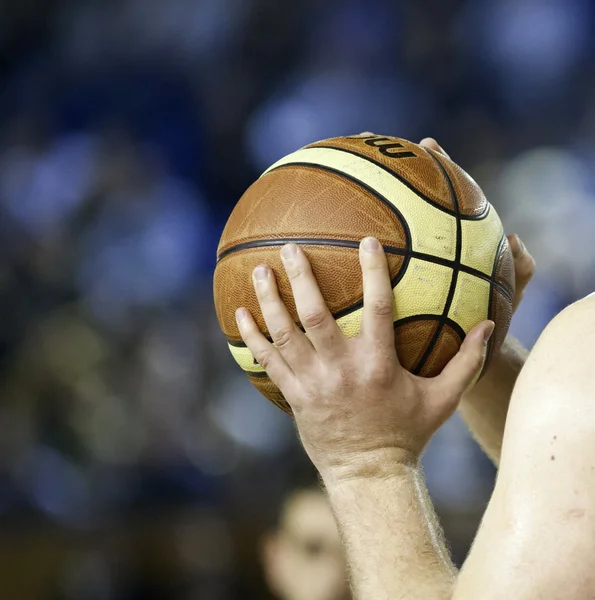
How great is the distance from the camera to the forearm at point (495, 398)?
5.15 feet

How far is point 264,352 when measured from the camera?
1.14m

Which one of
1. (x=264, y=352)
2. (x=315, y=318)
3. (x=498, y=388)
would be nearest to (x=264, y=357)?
(x=264, y=352)

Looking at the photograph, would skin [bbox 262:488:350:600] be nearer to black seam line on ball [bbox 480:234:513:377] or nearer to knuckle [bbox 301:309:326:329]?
black seam line on ball [bbox 480:234:513:377]

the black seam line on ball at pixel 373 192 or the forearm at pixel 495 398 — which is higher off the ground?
the black seam line on ball at pixel 373 192

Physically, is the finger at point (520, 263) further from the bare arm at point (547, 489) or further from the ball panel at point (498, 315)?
the bare arm at point (547, 489)

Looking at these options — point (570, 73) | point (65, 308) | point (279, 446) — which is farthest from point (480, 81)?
point (65, 308)

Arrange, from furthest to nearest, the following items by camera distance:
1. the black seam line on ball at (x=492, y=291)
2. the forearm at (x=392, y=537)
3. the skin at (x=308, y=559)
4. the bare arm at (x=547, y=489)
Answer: the skin at (x=308, y=559)
the black seam line on ball at (x=492, y=291)
the forearm at (x=392, y=537)
the bare arm at (x=547, y=489)

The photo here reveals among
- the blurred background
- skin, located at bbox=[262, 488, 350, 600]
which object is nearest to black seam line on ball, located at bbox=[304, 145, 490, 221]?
skin, located at bbox=[262, 488, 350, 600]

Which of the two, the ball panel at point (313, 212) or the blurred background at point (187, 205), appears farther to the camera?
the blurred background at point (187, 205)

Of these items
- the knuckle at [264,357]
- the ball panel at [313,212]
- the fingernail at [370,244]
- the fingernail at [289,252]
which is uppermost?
the ball panel at [313,212]

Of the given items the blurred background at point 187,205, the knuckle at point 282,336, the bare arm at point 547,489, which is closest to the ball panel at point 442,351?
the knuckle at point 282,336

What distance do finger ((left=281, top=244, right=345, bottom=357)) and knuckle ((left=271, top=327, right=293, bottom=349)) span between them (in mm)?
25

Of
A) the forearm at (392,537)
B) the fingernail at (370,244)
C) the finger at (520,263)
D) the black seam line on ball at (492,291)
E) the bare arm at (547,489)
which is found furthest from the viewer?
the finger at (520,263)

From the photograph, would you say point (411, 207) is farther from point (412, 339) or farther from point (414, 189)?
point (412, 339)
